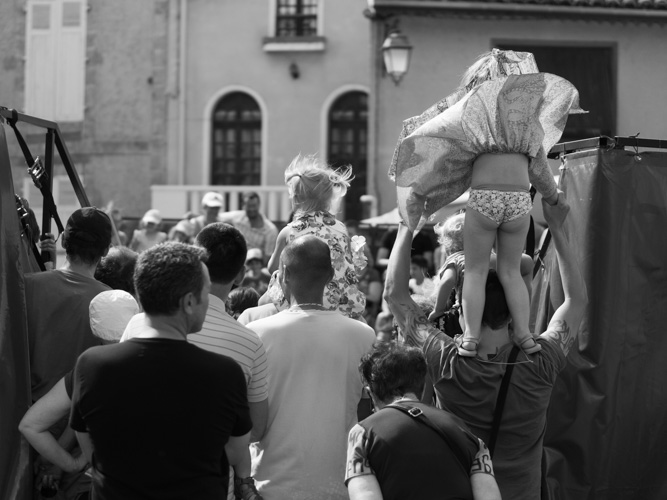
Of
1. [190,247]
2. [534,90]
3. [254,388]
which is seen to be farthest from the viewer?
[534,90]

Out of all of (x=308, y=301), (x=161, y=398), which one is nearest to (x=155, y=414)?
(x=161, y=398)

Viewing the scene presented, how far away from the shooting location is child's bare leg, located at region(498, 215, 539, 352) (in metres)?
4.67

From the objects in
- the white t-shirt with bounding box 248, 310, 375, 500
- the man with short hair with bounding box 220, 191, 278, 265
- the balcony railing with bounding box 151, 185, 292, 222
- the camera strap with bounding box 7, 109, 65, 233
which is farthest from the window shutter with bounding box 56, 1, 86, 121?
the white t-shirt with bounding box 248, 310, 375, 500

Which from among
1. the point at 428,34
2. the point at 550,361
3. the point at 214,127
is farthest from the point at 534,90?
the point at 214,127

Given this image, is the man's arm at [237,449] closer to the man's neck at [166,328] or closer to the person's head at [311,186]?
the man's neck at [166,328]

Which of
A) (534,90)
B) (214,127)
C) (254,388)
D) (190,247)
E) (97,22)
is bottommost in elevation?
(254,388)

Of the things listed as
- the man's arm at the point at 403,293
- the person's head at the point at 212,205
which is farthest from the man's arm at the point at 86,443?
the person's head at the point at 212,205

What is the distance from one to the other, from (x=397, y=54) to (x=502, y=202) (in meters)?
10.2

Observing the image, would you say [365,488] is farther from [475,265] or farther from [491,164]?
[491,164]

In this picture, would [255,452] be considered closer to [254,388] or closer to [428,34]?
[254,388]

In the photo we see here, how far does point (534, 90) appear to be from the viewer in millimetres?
4758

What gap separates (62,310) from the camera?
4.95 meters

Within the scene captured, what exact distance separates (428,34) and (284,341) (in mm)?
11988

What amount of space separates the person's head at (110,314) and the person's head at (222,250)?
1.50 ft
